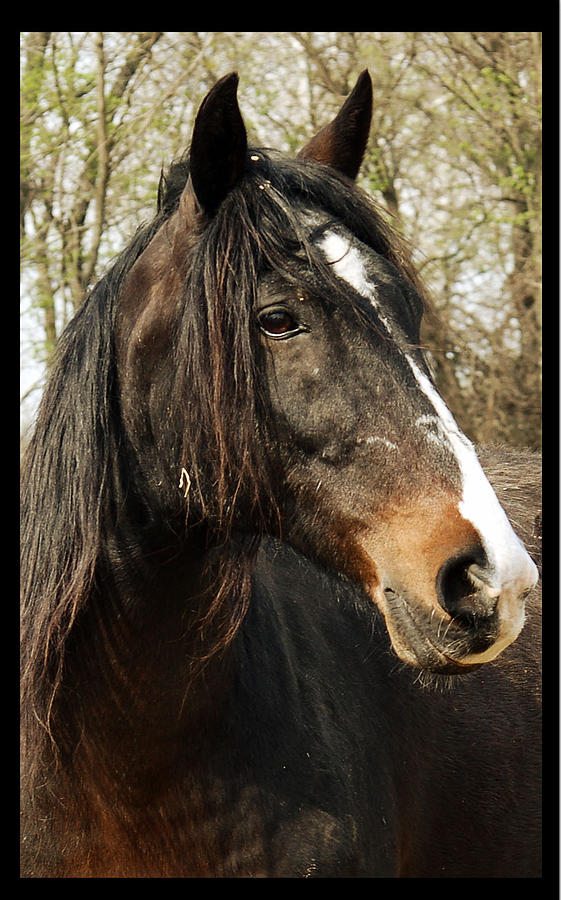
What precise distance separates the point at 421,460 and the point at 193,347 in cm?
61

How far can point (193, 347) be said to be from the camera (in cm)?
221

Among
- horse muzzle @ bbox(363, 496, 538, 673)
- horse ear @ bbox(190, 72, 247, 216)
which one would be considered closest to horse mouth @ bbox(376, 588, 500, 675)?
horse muzzle @ bbox(363, 496, 538, 673)

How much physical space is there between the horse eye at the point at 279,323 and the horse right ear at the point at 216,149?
0.34 metres

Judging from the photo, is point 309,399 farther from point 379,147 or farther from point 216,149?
point 379,147

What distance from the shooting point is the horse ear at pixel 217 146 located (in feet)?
7.07

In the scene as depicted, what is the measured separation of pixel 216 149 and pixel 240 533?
0.95 metres

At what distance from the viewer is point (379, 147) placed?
8875 mm

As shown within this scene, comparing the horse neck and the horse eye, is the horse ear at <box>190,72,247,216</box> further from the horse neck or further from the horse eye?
the horse neck

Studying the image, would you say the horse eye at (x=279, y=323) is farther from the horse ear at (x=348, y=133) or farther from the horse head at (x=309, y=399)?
the horse ear at (x=348, y=133)

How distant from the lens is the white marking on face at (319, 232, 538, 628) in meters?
1.87

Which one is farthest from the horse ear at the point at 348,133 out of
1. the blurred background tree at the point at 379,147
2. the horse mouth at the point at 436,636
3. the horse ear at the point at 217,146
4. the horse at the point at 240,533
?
the blurred background tree at the point at 379,147

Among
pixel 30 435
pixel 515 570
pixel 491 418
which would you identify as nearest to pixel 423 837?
pixel 515 570

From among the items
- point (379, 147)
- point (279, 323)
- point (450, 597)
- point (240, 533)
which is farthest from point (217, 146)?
point (379, 147)
